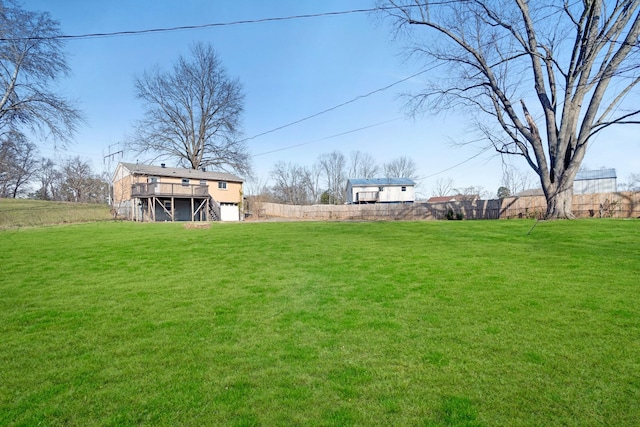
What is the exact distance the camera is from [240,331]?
3.40 meters

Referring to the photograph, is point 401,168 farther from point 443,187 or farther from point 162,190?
point 162,190

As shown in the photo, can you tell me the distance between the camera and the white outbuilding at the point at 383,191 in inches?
1793

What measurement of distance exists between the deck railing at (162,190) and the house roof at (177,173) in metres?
2.60

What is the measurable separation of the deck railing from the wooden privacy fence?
28.5 feet

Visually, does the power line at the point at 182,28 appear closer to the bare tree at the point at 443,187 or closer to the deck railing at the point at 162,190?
the deck railing at the point at 162,190

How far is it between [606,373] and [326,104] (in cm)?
1939

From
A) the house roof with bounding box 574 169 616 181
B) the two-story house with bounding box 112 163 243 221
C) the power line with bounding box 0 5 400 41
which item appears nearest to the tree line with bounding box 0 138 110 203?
the two-story house with bounding box 112 163 243 221

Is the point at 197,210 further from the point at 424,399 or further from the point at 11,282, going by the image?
the point at 424,399

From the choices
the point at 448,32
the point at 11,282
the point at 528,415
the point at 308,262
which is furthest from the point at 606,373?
the point at 448,32

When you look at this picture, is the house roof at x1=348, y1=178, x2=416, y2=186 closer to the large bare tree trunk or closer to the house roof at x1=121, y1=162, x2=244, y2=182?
the house roof at x1=121, y1=162, x2=244, y2=182

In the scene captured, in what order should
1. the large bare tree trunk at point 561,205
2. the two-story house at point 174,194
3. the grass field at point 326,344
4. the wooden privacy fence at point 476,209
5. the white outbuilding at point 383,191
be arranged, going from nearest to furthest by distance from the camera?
the grass field at point 326,344 < the large bare tree trunk at point 561,205 < the wooden privacy fence at point 476,209 < the two-story house at point 174,194 < the white outbuilding at point 383,191

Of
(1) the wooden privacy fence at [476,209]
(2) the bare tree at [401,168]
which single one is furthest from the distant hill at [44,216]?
(2) the bare tree at [401,168]

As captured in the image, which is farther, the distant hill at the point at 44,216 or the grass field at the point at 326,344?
the distant hill at the point at 44,216

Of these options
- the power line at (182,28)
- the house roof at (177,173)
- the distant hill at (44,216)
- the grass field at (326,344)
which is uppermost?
the power line at (182,28)
